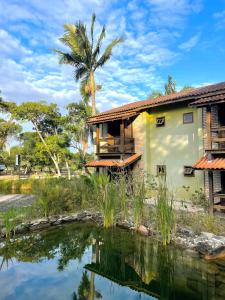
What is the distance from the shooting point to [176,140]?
1561 cm

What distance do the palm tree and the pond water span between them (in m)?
15.4

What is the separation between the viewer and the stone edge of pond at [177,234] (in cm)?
770

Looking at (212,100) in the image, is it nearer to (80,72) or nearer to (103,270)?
(103,270)

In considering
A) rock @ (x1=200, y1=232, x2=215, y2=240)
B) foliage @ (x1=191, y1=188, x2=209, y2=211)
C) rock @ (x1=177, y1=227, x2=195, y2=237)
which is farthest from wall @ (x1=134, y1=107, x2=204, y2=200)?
rock @ (x1=200, y1=232, x2=215, y2=240)

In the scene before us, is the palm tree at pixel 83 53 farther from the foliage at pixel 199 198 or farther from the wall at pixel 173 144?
the foliage at pixel 199 198

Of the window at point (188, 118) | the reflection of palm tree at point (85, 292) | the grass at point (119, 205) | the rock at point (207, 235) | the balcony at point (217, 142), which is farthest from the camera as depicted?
the window at point (188, 118)

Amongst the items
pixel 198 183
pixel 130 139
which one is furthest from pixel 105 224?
pixel 130 139

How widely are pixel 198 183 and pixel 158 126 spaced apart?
14.4ft

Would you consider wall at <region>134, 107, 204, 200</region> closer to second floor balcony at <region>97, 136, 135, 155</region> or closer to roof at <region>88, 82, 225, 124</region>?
second floor balcony at <region>97, 136, 135, 155</region>

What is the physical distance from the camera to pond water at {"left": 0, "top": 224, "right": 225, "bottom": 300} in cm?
606

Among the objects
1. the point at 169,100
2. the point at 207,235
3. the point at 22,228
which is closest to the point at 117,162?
the point at 169,100

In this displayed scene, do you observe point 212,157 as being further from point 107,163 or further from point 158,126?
point 107,163

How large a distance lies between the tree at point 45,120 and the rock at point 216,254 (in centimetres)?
2544

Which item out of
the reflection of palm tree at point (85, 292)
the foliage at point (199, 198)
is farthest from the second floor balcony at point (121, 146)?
the reflection of palm tree at point (85, 292)
